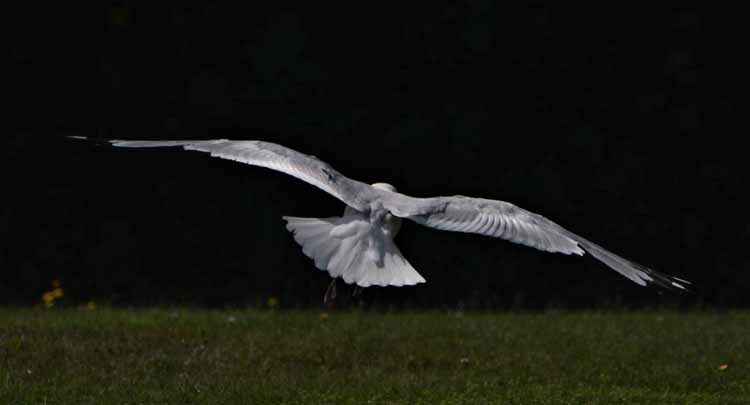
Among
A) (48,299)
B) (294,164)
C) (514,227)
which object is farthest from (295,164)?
(48,299)

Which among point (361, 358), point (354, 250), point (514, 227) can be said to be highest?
point (514, 227)

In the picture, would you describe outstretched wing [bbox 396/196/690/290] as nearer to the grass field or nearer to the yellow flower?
the grass field

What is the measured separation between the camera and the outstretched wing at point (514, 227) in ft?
14.2

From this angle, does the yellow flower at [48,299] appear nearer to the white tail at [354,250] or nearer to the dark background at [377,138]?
the dark background at [377,138]

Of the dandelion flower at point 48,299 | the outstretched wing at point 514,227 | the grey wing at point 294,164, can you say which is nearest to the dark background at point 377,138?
the dandelion flower at point 48,299

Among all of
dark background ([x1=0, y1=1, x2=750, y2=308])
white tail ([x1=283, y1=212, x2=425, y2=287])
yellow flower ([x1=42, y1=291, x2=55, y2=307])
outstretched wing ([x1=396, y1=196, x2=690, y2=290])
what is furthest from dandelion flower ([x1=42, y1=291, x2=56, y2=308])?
outstretched wing ([x1=396, y1=196, x2=690, y2=290])

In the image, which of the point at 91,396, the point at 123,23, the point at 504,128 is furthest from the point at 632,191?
the point at 91,396

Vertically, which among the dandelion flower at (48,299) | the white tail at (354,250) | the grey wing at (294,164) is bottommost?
the dandelion flower at (48,299)

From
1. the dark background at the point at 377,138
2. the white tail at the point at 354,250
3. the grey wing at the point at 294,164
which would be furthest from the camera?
the dark background at the point at 377,138

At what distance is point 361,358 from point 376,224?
89 centimetres

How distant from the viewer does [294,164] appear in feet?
15.6

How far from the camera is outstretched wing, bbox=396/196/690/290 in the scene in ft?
14.2

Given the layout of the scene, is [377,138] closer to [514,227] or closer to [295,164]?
[295,164]

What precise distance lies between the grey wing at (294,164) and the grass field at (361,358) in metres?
0.70
